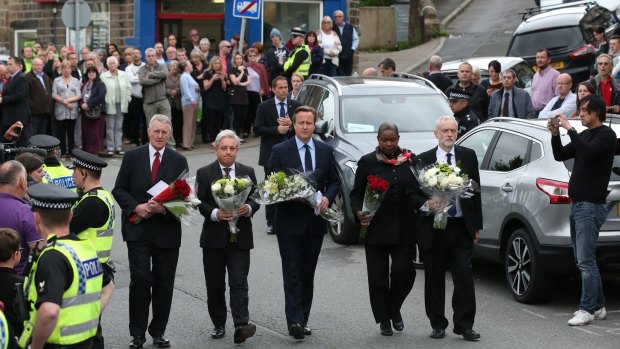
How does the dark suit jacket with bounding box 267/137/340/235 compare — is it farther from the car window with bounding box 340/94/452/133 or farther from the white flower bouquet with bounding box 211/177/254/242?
the car window with bounding box 340/94/452/133

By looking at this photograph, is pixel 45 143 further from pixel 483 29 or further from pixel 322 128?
pixel 483 29

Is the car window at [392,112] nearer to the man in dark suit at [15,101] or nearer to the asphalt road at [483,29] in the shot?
the man in dark suit at [15,101]

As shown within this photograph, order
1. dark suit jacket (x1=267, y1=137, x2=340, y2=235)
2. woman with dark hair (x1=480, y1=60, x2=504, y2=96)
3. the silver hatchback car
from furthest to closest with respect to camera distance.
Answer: woman with dark hair (x1=480, y1=60, x2=504, y2=96) < the silver hatchback car < dark suit jacket (x1=267, y1=137, x2=340, y2=235)

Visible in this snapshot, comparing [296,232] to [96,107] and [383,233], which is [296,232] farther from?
[96,107]

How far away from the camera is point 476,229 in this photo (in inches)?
416

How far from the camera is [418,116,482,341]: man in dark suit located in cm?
1049

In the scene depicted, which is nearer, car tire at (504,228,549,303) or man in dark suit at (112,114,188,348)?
man in dark suit at (112,114,188,348)

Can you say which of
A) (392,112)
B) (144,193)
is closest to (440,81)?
(392,112)

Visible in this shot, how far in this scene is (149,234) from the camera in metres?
10.1

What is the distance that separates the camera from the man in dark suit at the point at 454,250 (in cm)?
1049

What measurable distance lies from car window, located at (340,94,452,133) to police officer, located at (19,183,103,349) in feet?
28.4

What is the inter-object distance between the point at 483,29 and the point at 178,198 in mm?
32749

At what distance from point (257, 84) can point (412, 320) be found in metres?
14.4

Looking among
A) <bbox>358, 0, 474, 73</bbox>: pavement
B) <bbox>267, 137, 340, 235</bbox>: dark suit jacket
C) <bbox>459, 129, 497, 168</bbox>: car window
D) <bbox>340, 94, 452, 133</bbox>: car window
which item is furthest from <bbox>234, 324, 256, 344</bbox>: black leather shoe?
<bbox>358, 0, 474, 73</bbox>: pavement
